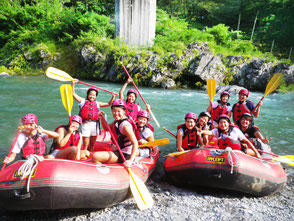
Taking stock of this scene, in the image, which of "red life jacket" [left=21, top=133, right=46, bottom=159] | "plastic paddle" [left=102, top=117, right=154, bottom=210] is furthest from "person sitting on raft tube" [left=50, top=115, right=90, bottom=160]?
"plastic paddle" [left=102, top=117, right=154, bottom=210]

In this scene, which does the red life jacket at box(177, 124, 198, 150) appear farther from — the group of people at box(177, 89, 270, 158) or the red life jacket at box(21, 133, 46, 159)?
the red life jacket at box(21, 133, 46, 159)

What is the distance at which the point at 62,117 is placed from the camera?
6.61 metres

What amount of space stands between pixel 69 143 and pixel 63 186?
3.63 ft

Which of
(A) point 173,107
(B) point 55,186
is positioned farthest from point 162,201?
(A) point 173,107

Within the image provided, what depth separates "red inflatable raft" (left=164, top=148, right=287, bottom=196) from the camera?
9.11ft

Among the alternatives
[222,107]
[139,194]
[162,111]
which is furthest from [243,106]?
[162,111]

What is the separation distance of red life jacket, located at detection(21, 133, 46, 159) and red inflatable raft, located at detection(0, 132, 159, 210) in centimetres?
41

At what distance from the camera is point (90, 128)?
3918 millimetres

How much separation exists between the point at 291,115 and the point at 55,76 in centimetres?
834

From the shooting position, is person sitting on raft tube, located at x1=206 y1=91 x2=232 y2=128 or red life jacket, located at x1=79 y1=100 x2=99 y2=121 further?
person sitting on raft tube, located at x1=206 y1=91 x2=232 y2=128

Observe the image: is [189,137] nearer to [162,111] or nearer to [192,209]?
[192,209]

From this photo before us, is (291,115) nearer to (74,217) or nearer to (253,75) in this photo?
(253,75)

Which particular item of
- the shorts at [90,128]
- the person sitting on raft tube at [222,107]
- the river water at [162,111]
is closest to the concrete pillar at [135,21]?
the river water at [162,111]

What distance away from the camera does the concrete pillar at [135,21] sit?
1572 cm
